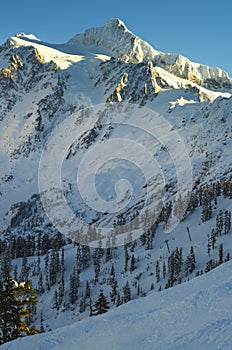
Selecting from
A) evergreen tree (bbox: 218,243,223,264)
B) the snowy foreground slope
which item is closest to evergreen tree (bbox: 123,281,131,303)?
evergreen tree (bbox: 218,243,223,264)

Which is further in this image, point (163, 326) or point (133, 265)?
point (133, 265)

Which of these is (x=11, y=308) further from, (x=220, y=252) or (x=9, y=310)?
(x=220, y=252)

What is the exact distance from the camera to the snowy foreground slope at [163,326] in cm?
1497

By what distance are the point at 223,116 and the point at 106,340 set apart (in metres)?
168

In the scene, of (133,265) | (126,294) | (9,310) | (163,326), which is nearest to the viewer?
(163,326)

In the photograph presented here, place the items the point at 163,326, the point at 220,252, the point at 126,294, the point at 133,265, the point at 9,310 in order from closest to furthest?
the point at 163,326 < the point at 9,310 < the point at 220,252 < the point at 126,294 < the point at 133,265

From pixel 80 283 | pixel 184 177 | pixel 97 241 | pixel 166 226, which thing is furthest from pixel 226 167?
pixel 80 283

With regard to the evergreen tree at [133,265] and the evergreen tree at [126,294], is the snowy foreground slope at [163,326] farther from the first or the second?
the evergreen tree at [133,265]

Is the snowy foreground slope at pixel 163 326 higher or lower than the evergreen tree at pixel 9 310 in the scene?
higher

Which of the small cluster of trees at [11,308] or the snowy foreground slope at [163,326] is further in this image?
the small cluster of trees at [11,308]

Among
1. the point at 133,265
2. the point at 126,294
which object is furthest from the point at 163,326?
the point at 133,265

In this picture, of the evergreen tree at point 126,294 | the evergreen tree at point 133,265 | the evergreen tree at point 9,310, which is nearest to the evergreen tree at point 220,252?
the evergreen tree at point 126,294

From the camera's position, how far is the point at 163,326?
17.2 meters

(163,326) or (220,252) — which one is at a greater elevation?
(163,326)
